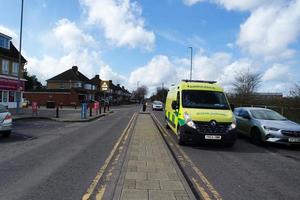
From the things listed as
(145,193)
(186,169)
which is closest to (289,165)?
(186,169)

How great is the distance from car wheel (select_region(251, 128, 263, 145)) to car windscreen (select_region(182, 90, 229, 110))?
6.21ft

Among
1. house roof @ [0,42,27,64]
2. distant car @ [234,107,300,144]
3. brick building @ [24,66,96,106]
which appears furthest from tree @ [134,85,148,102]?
distant car @ [234,107,300,144]

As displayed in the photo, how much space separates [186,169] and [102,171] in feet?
6.61

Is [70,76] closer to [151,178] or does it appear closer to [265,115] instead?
[265,115]

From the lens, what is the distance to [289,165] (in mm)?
8656

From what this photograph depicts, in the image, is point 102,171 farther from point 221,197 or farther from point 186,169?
point 221,197

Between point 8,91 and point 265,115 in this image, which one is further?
point 8,91

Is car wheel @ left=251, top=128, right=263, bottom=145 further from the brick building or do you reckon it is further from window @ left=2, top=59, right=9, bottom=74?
the brick building

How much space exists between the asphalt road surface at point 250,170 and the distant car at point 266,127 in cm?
45

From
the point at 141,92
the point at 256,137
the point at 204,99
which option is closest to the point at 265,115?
the point at 256,137

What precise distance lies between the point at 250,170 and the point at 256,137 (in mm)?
5269

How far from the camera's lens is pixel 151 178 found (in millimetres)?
6418

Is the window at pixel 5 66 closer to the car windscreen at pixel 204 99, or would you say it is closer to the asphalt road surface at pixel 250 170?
the car windscreen at pixel 204 99

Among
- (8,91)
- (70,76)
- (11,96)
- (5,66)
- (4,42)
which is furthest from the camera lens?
(70,76)
